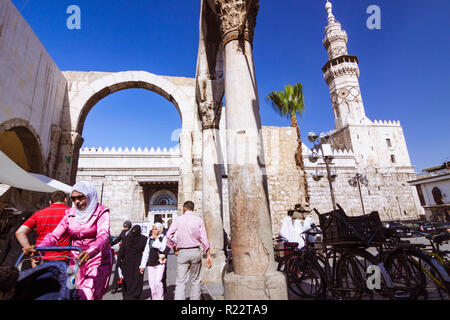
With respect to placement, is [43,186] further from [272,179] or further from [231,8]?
[272,179]

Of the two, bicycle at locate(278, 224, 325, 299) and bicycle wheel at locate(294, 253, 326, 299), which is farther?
bicycle at locate(278, 224, 325, 299)

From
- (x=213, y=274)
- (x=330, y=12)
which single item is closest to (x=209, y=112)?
(x=213, y=274)

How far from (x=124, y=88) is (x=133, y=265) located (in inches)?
280

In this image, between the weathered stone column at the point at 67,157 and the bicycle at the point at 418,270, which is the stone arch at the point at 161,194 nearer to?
the weathered stone column at the point at 67,157

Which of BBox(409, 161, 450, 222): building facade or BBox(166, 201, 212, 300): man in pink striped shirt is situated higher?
Result: BBox(409, 161, 450, 222): building facade

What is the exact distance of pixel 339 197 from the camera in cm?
2231

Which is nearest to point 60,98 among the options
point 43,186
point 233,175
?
point 43,186

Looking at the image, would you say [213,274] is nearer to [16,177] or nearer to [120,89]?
[16,177]

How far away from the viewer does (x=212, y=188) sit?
18.8ft

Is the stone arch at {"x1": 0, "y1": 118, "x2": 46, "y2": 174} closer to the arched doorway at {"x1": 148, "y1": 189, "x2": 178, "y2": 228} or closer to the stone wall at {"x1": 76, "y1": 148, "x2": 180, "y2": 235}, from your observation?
the stone wall at {"x1": 76, "y1": 148, "x2": 180, "y2": 235}

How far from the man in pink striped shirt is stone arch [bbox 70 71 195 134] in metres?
5.10

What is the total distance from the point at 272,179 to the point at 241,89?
10.5 metres

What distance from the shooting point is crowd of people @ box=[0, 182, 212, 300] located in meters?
2.06

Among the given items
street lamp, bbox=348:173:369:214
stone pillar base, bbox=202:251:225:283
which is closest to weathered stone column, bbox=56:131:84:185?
stone pillar base, bbox=202:251:225:283
